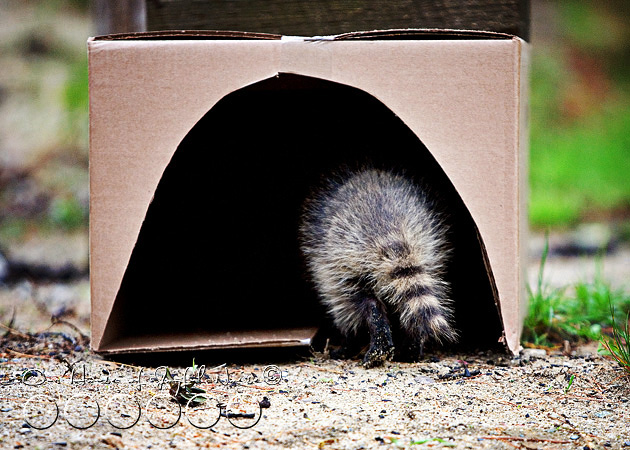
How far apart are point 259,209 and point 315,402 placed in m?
1.59

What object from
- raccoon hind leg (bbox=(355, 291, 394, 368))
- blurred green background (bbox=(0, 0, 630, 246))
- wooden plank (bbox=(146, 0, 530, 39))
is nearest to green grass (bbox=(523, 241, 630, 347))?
raccoon hind leg (bbox=(355, 291, 394, 368))

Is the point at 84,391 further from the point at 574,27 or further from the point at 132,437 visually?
the point at 574,27

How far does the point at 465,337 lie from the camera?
101 inches

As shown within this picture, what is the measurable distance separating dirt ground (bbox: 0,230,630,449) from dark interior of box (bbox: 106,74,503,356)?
13.0 inches

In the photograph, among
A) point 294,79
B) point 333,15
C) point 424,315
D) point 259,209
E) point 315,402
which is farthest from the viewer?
point 259,209

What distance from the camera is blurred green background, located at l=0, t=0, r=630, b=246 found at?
5.66 metres

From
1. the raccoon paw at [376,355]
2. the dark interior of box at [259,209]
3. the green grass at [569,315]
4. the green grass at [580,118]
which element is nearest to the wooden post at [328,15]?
the dark interior of box at [259,209]

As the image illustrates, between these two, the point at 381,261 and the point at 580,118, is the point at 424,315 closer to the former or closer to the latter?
the point at 381,261

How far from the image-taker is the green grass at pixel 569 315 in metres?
2.65

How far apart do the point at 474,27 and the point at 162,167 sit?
129 cm

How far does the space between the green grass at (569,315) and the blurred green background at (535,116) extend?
84.7 inches

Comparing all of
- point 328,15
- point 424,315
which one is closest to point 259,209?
point 328,15

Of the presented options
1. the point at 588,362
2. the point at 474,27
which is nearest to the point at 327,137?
the point at 474,27

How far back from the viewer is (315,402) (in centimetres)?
188
